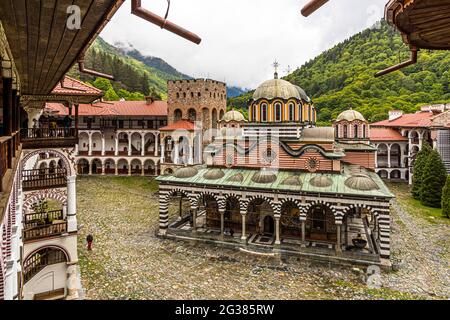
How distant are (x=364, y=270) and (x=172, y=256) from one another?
973cm

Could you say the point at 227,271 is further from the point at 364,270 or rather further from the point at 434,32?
the point at 434,32

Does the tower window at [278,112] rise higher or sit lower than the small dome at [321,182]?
higher

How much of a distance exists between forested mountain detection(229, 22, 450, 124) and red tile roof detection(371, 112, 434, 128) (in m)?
7.04

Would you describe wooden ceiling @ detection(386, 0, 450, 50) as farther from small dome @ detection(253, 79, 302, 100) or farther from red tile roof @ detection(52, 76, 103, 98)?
small dome @ detection(253, 79, 302, 100)

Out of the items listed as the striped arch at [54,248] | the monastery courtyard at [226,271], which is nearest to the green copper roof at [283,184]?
the monastery courtyard at [226,271]

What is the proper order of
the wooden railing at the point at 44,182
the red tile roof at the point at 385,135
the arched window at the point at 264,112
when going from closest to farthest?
the wooden railing at the point at 44,182, the arched window at the point at 264,112, the red tile roof at the point at 385,135

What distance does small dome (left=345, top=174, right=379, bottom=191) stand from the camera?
627 inches

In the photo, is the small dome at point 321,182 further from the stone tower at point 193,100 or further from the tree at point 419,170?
the stone tower at point 193,100

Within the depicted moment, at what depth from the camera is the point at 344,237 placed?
18312 mm

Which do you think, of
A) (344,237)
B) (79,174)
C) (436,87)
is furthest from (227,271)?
(436,87)

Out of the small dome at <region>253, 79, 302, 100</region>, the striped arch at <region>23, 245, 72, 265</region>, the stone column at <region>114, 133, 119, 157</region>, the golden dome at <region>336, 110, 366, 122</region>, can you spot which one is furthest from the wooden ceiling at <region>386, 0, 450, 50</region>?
the stone column at <region>114, 133, 119, 157</region>

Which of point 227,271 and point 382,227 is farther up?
point 382,227

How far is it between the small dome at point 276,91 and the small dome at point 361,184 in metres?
8.23

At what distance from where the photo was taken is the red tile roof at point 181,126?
119 feet
